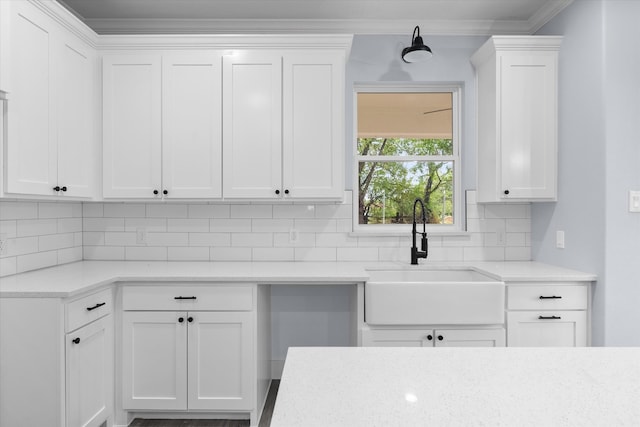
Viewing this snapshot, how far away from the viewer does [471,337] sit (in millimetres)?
2332

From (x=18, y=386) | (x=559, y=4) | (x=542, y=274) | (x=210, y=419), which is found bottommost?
(x=210, y=419)

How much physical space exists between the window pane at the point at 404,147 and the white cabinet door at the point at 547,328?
1.35 metres

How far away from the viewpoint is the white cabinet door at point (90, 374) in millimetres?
1947

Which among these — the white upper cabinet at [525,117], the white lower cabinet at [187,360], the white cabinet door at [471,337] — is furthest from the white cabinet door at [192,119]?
the white upper cabinet at [525,117]

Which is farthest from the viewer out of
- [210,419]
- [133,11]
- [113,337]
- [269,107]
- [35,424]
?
[133,11]

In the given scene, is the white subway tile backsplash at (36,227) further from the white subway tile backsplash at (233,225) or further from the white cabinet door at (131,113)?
the white subway tile backsplash at (233,225)

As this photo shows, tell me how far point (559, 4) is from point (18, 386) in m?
3.70

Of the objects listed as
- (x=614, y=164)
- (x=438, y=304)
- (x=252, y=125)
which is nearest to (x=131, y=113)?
(x=252, y=125)

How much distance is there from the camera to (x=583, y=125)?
2461 mm

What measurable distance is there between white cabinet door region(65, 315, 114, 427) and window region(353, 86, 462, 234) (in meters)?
1.84

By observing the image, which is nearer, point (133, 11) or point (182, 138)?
point (182, 138)

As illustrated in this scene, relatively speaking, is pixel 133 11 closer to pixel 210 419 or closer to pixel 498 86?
pixel 498 86

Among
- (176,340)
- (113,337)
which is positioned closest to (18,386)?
(113,337)

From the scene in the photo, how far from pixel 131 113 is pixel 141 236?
883 mm
